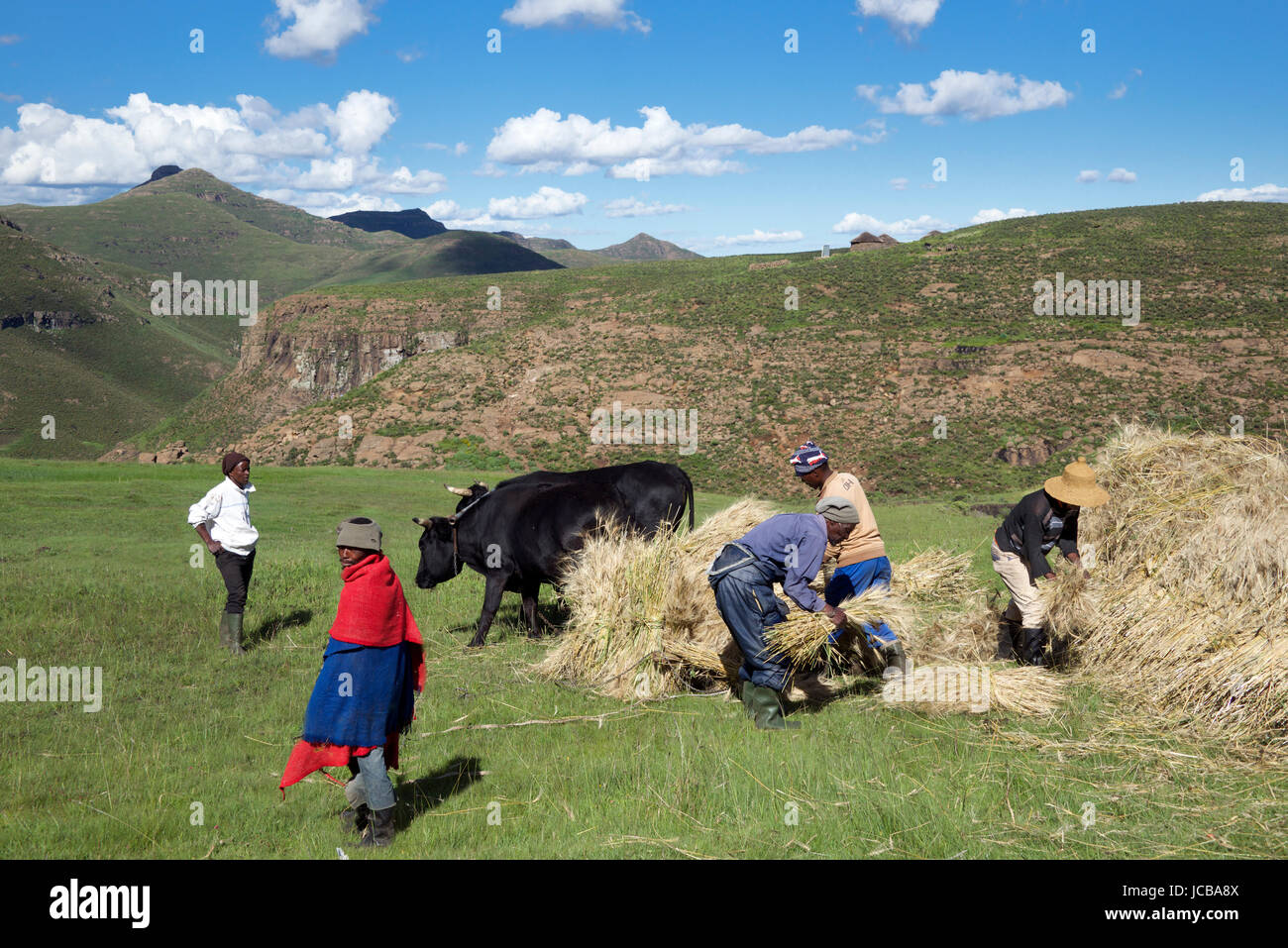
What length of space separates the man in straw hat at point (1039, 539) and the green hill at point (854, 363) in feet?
88.9

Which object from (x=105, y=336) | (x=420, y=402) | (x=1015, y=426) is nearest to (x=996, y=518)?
(x=1015, y=426)

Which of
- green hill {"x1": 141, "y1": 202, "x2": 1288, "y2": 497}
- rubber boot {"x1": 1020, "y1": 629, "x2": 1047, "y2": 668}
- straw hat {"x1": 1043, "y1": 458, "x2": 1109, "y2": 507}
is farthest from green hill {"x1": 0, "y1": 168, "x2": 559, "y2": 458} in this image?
straw hat {"x1": 1043, "y1": 458, "x2": 1109, "y2": 507}

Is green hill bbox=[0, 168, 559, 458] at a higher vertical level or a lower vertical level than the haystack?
higher

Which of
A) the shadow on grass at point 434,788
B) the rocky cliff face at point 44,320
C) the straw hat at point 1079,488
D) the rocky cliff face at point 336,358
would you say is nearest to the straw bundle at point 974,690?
the straw hat at point 1079,488

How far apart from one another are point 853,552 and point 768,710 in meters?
1.60

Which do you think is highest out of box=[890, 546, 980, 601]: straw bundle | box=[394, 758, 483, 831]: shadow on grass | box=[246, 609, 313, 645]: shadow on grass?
box=[890, 546, 980, 601]: straw bundle

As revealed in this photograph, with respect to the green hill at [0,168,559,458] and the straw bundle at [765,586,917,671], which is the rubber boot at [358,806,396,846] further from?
the green hill at [0,168,559,458]

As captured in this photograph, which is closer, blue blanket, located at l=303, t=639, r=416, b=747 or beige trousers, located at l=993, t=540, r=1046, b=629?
blue blanket, located at l=303, t=639, r=416, b=747

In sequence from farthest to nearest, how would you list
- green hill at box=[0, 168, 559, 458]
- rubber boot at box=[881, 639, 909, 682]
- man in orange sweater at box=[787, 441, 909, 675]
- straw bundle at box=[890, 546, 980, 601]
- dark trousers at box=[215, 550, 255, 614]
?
green hill at box=[0, 168, 559, 458] → dark trousers at box=[215, 550, 255, 614] → straw bundle at box=[890, 546, 980, 601] → man in orange sweater at box=[787, 441, 909, 675] → rubber boot at box=[881, 639, 909, 682]

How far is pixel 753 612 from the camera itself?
6.45 metres

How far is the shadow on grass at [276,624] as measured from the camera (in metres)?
9.84

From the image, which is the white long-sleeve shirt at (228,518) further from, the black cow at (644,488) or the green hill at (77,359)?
the green hill at (77,359)

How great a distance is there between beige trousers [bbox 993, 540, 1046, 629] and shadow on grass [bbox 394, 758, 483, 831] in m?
4.91

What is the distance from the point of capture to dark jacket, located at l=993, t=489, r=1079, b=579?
766 centimetres
